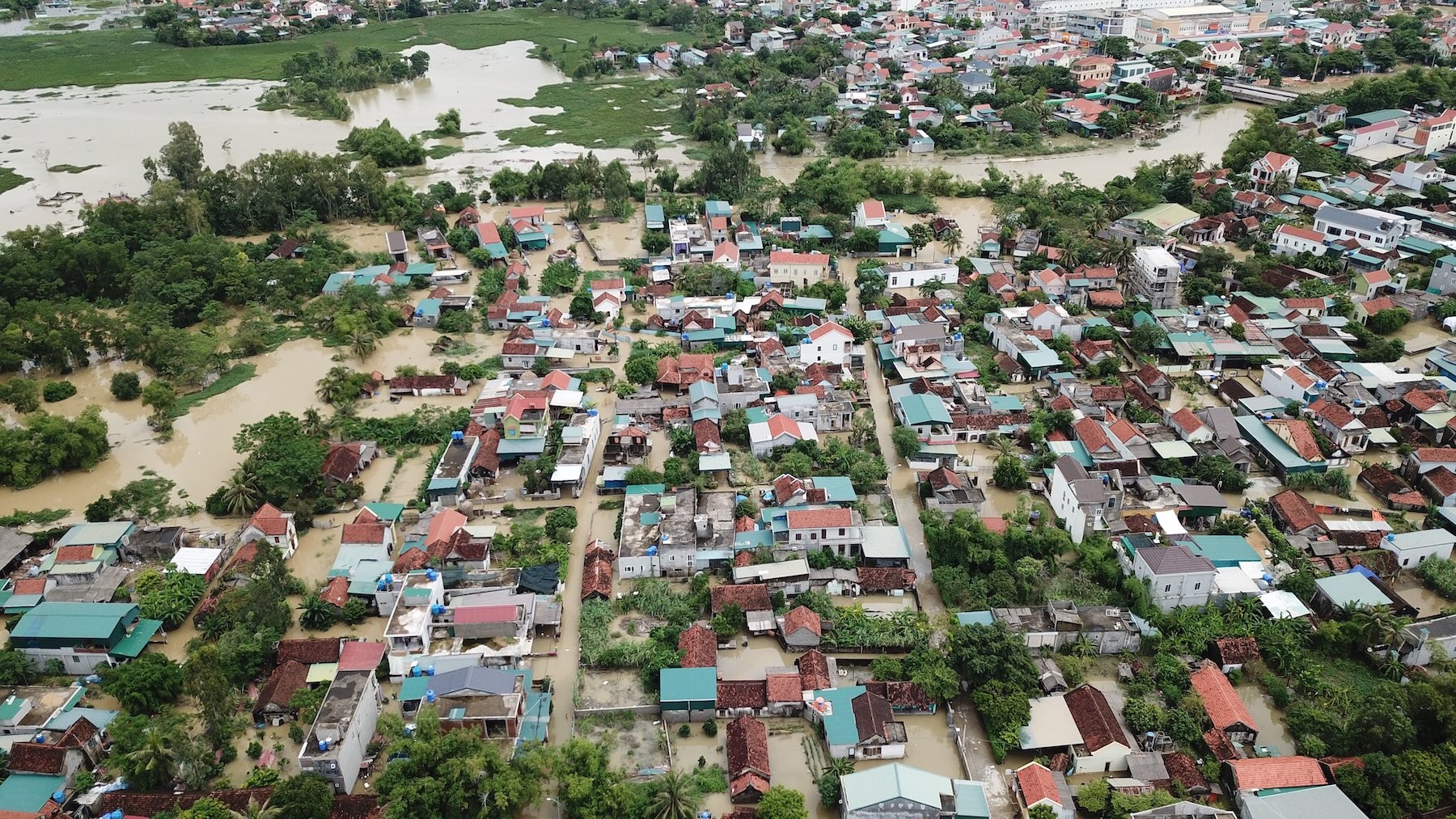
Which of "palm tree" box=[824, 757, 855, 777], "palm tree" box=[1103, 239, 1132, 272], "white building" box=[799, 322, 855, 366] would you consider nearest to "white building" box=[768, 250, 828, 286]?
"white building" box=[799, 322, 855, 366]

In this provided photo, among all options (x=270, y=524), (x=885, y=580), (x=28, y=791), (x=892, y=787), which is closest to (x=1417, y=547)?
(x=885, y=580)

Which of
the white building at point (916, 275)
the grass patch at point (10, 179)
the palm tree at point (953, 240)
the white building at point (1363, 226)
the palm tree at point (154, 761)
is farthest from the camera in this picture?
the grass patch at point (10, 179)

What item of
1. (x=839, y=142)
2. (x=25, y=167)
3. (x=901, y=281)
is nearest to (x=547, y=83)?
(x=839, y=142)

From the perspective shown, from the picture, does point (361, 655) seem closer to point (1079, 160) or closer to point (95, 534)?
point (95, 534)

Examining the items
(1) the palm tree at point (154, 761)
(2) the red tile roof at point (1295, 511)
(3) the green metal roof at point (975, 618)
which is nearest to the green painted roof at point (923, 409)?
(3) the green metal roof at point (975, 618)

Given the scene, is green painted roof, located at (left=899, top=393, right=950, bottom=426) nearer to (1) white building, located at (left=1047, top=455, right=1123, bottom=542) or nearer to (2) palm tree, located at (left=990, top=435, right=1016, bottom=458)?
(2) palm tree, located at (left=990, top=435, right=1016, bottom=458)

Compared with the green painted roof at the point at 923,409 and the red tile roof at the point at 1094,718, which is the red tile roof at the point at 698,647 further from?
the green painted roof at the point at 923,409

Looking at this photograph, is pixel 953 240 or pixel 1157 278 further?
pixel 953 240

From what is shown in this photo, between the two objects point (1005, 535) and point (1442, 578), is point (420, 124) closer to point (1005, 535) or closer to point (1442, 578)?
point (1005, 535)
